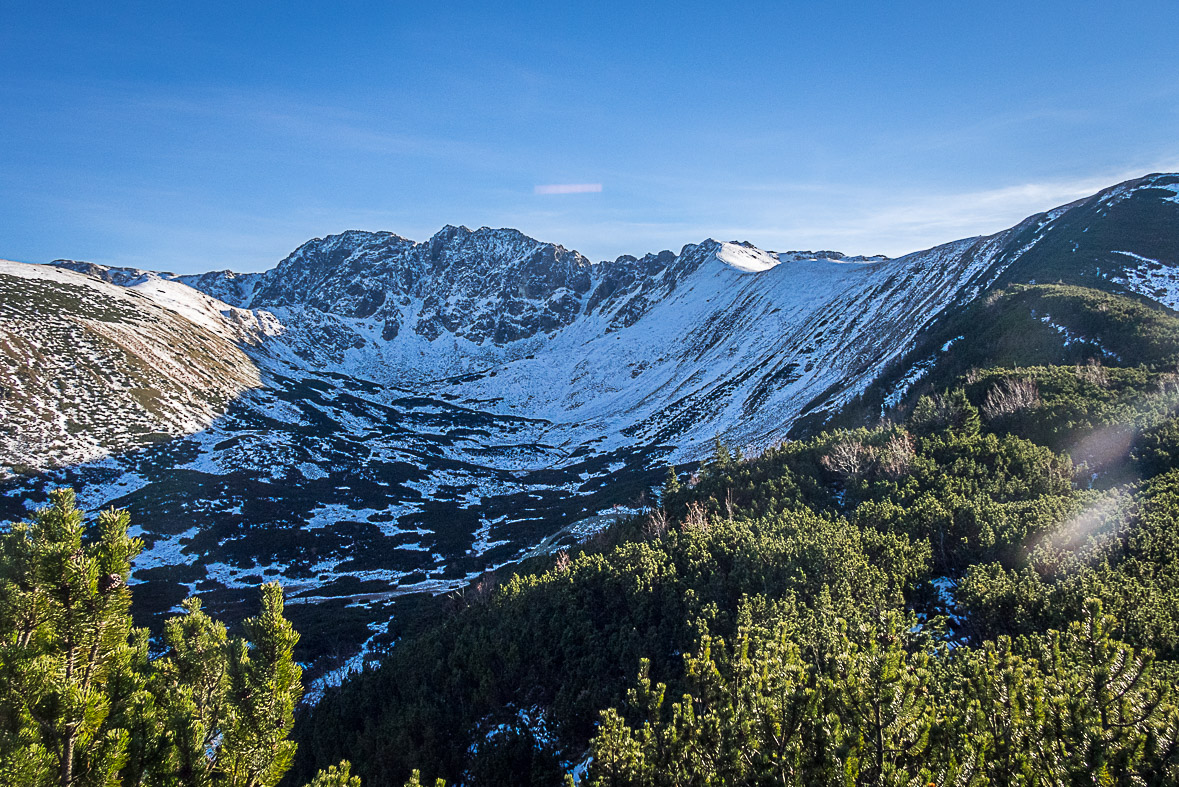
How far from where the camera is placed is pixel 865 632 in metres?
8.23

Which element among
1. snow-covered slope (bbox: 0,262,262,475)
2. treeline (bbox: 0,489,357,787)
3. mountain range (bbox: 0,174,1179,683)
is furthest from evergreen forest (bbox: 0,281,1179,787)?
snow-covered slope (bbox: 0,262,262,475)

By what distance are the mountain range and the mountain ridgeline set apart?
495mm

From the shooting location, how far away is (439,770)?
475 inches

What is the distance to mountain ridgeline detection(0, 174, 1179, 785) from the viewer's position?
19.8ft

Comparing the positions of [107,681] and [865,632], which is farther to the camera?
[865,632]

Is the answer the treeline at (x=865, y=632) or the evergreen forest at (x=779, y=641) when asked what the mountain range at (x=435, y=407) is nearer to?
the evergreen forest at (x=779, y=641)

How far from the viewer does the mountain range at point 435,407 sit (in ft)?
128

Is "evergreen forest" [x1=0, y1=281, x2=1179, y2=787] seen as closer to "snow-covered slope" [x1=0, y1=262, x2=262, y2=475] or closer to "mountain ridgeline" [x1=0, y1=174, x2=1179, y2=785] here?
"mountain ridgeline" [x1=0, y1=174, x2=1179, y2=785]

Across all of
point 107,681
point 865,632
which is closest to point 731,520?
point 865,632

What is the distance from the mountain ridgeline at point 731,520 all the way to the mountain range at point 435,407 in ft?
1.62

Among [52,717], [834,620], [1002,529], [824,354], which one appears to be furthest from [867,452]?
[824,354]

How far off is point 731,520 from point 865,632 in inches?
420

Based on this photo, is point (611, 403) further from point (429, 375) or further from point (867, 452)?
point (867, 452)

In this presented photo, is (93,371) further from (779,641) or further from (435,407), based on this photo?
(779,641)
